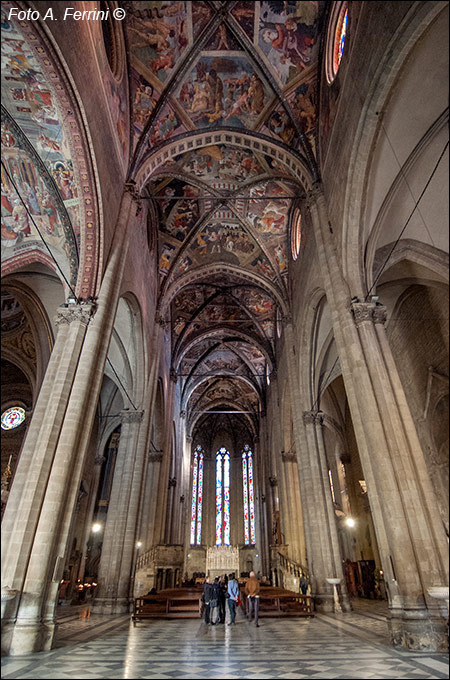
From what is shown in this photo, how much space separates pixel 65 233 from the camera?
9.41 meters

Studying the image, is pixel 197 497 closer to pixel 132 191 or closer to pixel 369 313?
pixel 132 191

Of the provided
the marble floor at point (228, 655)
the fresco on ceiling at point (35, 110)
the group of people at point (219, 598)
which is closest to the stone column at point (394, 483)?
the marble floor at point (228, 655)

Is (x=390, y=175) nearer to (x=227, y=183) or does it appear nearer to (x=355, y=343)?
(x=355, y=343)

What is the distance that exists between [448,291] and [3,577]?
35.7 ft

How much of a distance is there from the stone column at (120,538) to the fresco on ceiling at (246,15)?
1247 cm

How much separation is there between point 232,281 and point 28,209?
37.5ft

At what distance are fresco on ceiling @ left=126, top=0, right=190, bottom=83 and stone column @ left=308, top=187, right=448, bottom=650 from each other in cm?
852

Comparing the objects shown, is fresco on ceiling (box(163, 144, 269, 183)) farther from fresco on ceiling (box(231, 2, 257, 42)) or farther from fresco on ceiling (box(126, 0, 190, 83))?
fresco on ceiling (box(231, 2, 257, 42))

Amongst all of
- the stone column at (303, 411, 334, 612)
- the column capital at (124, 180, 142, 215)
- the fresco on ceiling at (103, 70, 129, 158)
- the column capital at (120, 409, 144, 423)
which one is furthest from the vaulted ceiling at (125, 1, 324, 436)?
the stone column at (303, 411, 334, 612)

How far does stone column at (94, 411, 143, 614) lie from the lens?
10461 millimetres

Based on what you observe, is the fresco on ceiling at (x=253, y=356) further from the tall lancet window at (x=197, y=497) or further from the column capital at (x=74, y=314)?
the column capital at (x=74, y=314)

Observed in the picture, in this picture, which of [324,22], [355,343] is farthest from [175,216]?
[355,343]

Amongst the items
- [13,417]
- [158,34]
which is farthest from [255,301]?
[13,417]

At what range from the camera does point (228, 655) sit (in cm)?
509
